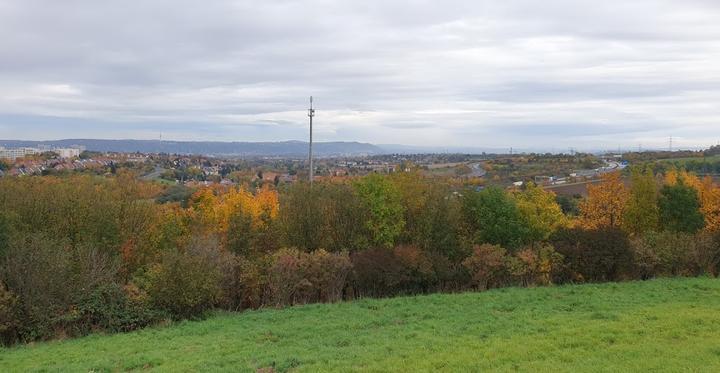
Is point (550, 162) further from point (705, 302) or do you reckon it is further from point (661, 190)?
point (705, 302)

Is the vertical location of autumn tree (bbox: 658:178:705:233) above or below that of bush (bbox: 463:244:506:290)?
above

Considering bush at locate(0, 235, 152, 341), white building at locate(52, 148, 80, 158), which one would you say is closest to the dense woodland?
bush at locate(0, 235, 152, 341)

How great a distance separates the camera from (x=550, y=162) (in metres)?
103

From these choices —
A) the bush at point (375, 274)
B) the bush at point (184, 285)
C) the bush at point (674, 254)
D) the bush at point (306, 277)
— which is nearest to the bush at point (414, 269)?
the bush at point (375, 274)

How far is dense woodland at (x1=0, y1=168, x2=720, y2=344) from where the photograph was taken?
18.4 meters

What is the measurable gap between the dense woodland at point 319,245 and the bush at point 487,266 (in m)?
0.06

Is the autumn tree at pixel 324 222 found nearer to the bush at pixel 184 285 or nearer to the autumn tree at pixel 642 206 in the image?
the bush at pixel 184 285

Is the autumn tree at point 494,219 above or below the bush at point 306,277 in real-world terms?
above

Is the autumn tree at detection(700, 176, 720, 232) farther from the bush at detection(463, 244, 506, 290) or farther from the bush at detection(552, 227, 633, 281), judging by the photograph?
the bush at detection(463, 244, 506, 290)

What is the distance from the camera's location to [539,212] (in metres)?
28.4

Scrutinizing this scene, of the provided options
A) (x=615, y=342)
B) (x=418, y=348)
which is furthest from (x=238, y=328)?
(x=615, y=342)

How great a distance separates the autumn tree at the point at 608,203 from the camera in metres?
31.2

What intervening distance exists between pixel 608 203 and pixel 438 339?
73.7 feet

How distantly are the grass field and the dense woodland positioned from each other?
75.0 inches
